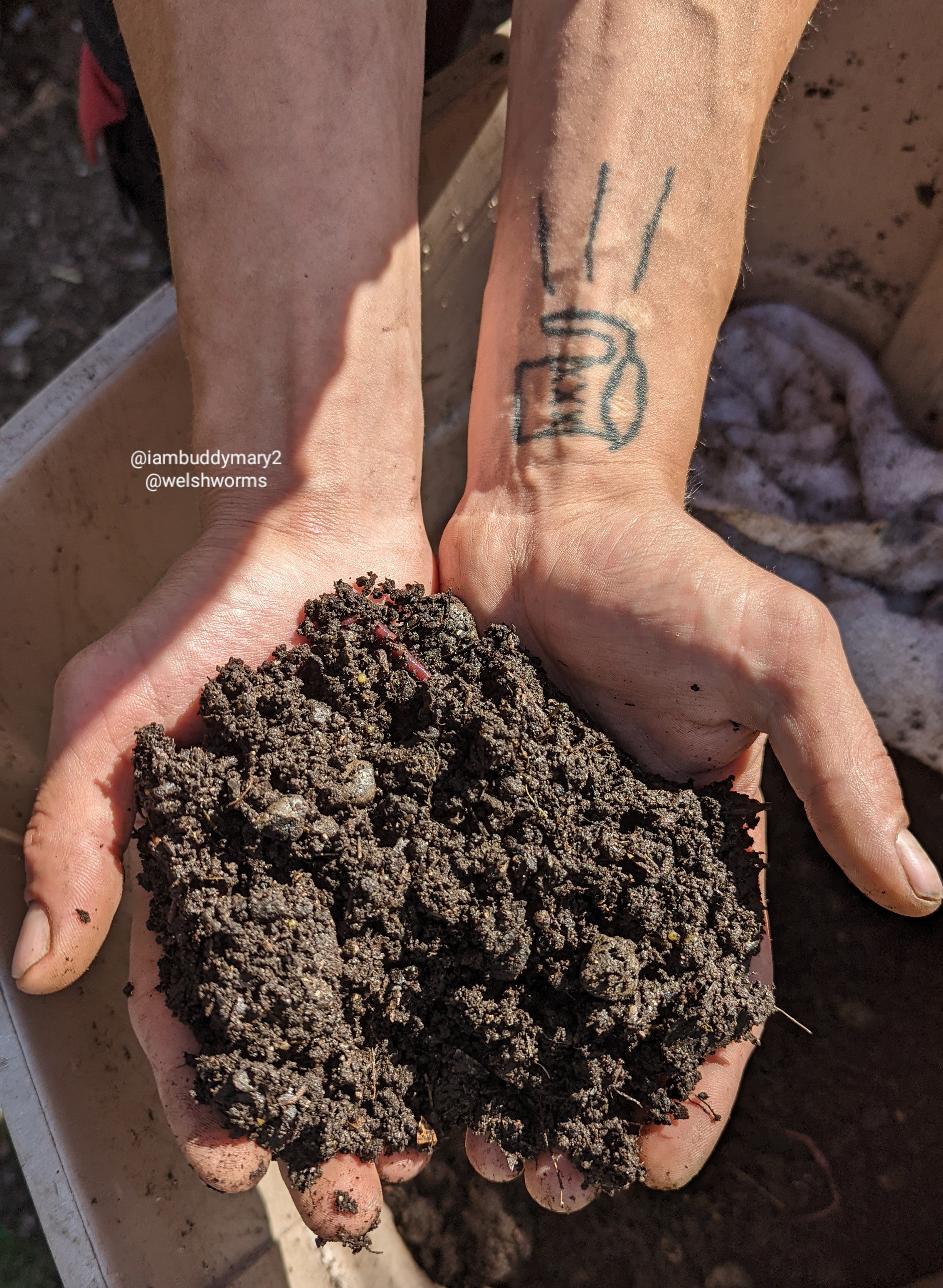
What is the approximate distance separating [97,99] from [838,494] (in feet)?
6.12

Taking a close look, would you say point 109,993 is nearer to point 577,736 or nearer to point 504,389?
point 577,736

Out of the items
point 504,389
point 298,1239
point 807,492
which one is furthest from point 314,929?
point 807,492

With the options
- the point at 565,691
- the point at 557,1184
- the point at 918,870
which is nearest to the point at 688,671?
the point at 565,691

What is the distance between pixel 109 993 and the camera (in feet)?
4.86

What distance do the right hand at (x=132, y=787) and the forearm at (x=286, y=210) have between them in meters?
0.18

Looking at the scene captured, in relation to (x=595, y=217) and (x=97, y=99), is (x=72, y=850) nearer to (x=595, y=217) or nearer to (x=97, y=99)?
(x=595, y=217)

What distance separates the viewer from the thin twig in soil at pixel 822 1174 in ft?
4.98

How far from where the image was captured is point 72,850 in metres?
1.21

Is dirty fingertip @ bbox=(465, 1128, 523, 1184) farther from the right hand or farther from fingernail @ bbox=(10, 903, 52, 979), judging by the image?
fingernail @ bbox=(10, 903, 52, 979)

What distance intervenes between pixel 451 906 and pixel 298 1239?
77 centimetres

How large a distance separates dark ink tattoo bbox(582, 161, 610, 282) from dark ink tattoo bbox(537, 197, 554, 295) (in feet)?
0.23

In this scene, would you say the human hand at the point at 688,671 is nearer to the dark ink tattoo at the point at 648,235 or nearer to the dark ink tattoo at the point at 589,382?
the dark ink tattoo at the point at 589,382

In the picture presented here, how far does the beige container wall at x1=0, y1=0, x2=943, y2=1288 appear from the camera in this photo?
4.24ft

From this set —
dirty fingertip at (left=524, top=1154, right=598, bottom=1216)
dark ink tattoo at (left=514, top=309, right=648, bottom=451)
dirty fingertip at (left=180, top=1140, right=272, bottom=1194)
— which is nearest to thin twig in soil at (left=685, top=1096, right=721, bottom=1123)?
dirty fingertip at (left=524, top=1154, right=598, bottom=1216)
